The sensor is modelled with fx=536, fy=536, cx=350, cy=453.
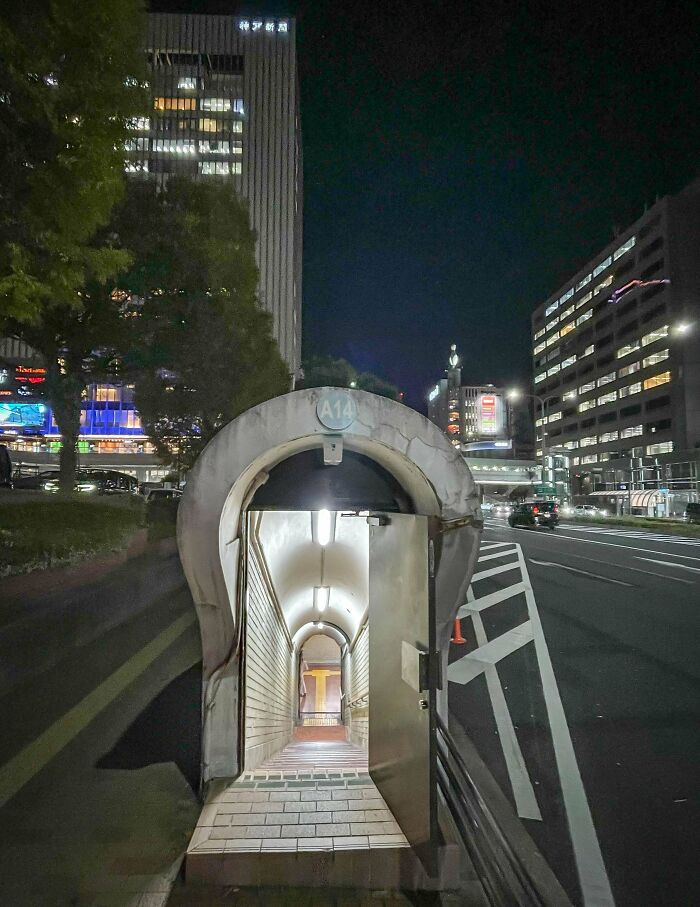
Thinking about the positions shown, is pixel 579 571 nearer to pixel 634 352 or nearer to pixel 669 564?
pixel 669 564

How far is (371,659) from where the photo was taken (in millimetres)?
4562

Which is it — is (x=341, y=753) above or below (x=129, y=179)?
below

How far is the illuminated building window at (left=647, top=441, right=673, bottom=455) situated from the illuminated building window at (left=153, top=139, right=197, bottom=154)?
71.1m

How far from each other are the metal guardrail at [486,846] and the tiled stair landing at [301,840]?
19 centimetres

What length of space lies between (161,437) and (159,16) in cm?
7144

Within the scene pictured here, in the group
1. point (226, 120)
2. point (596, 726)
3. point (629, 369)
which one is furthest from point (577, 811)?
point (629, 369)

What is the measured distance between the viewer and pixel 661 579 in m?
15.8

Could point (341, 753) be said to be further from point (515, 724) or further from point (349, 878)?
point (349, 878)

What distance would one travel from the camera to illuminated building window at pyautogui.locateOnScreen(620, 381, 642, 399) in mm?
78062

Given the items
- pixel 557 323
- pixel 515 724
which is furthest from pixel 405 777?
pixel 557 323

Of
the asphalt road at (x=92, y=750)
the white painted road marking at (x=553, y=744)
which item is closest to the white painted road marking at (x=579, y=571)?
the white painted road marking at (x=553, y=744)

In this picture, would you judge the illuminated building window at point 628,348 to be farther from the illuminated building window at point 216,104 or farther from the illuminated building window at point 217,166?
the illuminated building window at point 216,104

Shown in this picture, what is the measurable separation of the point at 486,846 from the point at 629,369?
292 feet

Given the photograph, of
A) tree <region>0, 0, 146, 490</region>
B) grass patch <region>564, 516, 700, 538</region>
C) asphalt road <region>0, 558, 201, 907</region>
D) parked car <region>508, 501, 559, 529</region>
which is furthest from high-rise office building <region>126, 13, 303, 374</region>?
asphalt road <region>0, 558, 201, 907</region>
